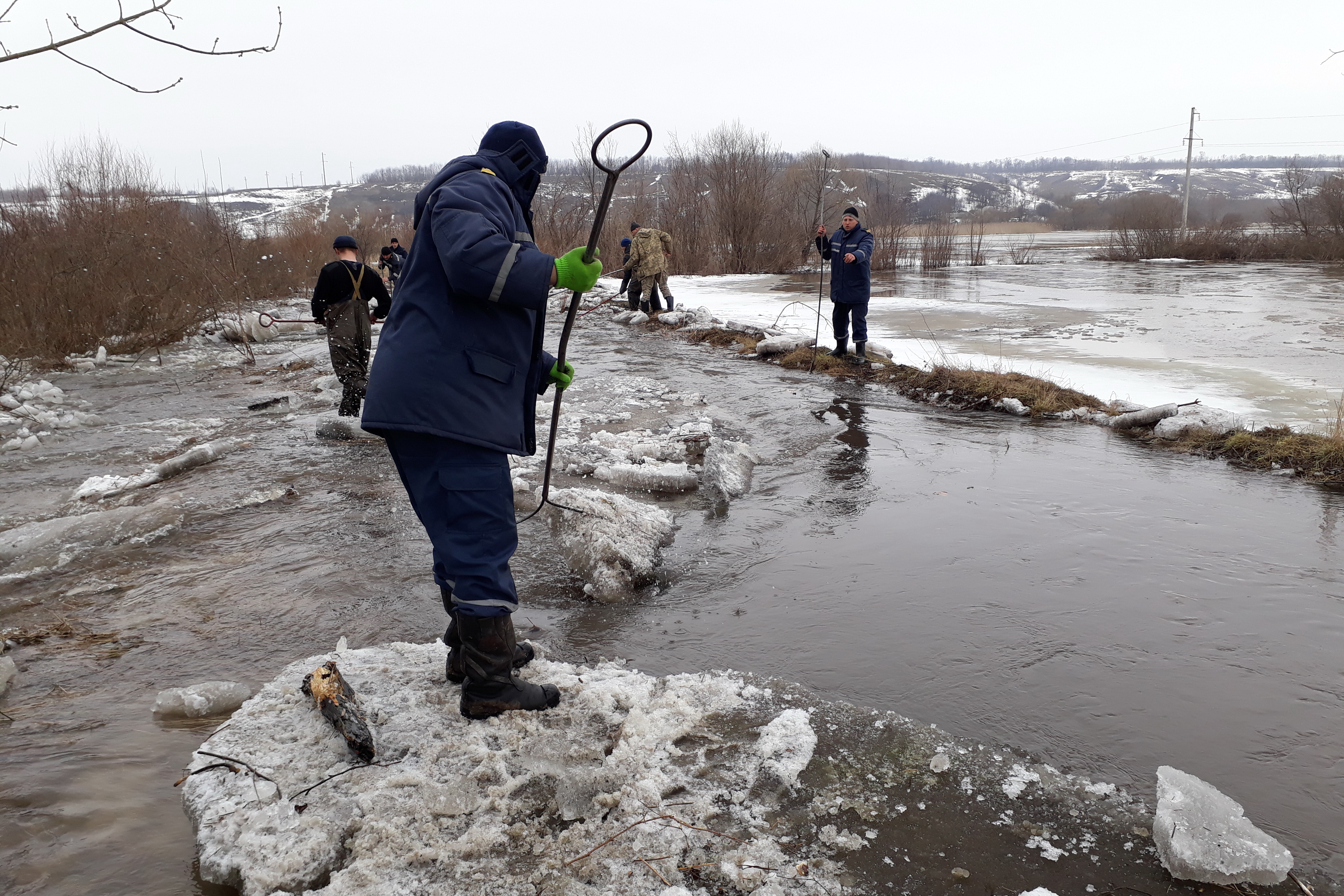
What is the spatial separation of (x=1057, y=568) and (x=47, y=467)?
7524mm

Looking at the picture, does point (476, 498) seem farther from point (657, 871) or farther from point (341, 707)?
point (657, 871)

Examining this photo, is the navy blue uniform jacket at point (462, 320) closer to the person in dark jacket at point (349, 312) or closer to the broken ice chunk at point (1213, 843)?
the broken ice chunk at point (1213, 843)

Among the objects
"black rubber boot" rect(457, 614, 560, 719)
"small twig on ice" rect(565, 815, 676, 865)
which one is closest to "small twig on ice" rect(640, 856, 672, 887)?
"small twig on ice" rect(565, 815, 676, 865)

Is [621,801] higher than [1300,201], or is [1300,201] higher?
[1300,201]

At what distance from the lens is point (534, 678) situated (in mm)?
2965

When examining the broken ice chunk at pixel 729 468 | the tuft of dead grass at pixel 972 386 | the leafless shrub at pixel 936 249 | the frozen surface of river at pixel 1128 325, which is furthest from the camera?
the leafless shrub at pixel 936 249

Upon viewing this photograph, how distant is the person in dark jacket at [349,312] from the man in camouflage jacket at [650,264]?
7544mm

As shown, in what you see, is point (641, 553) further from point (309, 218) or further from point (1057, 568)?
point (309, 218)

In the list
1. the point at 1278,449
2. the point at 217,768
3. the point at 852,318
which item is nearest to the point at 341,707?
the point at 217,768

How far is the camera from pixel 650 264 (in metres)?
15.7

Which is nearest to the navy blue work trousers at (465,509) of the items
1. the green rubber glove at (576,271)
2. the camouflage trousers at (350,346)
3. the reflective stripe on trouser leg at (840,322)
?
the green rubber glove at (576,271)

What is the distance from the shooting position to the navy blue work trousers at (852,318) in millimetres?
9891

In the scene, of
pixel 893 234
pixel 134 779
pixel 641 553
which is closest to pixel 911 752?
pixel 641 553

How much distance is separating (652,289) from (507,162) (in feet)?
45.3
